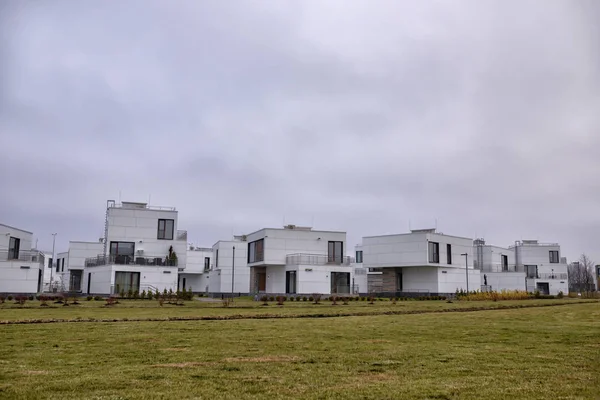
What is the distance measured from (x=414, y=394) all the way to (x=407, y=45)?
1988 centimetres

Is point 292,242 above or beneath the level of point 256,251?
above

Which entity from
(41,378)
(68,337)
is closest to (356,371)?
(41,378)

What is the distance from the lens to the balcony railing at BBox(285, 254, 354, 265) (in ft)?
166

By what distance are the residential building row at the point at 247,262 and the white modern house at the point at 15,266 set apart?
7 centimetres

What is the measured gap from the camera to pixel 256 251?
54094 mm

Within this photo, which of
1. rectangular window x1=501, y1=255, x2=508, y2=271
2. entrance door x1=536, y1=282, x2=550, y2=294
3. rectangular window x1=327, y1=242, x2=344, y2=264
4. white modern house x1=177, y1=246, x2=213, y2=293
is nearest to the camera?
rectangular window x1=327, y1=242, x2=344, y2=264

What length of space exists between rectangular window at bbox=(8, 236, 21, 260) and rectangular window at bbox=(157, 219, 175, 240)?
11.9 meters

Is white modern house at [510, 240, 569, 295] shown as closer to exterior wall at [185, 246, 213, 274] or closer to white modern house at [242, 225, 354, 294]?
white modern house at [242, 225, 354, 294]

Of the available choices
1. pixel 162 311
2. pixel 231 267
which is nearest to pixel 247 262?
pixel 231 267

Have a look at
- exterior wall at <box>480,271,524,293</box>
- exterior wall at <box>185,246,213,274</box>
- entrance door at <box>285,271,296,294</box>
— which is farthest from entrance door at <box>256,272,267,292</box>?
exterior wall at <box>480,271,524,293</box>

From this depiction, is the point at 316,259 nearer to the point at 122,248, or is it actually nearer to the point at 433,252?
the point at 433,252

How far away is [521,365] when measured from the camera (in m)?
9.84

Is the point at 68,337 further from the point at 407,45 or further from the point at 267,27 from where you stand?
the point at 407,45

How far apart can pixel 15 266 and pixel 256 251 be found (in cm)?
2042
